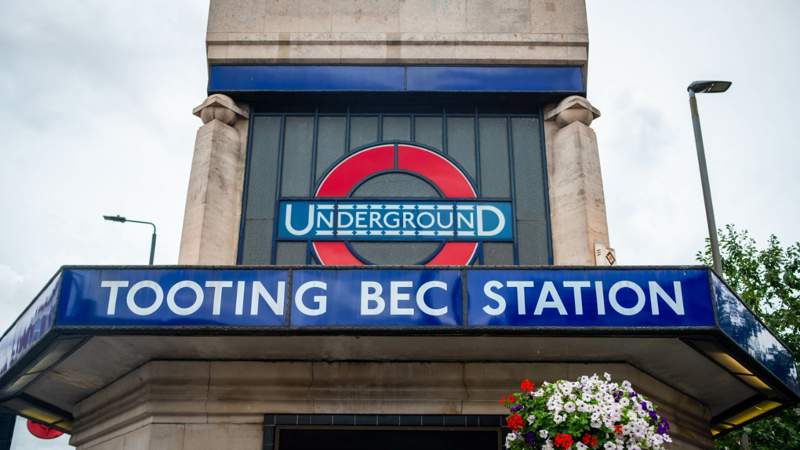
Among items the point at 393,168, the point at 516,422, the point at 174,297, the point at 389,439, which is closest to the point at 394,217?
the point at 393,168

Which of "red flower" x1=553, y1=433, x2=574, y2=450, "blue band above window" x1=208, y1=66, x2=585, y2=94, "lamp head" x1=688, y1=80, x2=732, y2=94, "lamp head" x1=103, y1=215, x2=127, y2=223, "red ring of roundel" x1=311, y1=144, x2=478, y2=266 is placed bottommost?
"red flower" x1=553, y1=433, x2=574, y2=450

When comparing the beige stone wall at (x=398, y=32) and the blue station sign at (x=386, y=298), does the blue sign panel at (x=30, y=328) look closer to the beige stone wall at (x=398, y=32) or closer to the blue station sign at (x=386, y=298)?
the blue station sign at (x=386, y=298)

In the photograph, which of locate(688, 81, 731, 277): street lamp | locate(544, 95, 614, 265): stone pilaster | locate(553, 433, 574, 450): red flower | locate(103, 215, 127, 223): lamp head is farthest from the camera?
locate(103, 215, 127, 223): lamp head

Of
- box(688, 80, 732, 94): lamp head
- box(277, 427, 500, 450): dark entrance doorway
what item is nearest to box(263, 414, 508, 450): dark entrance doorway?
box(277, 427, 500, 450): dark entrance doorway

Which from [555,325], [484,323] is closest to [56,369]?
[484,323]

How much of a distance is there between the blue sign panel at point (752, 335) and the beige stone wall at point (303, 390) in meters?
2.06

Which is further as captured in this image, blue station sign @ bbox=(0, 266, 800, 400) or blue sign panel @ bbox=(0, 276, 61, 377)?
blue sign panel @ bbox=(0, 276, 61, 377)

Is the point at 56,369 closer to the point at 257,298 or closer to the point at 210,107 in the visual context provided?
the point at 257,298

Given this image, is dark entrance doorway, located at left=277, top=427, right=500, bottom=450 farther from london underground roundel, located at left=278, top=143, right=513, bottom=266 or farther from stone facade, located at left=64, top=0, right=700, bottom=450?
london underground roundel, located at left=278, top=143, right=513, bottom=266

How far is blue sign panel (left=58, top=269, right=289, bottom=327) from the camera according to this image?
13.9m

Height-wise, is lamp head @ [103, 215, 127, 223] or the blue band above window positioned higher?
lamp head @ [103, 215, 127, 223]

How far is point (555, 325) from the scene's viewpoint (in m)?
13.9

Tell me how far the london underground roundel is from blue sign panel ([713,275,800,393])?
4.94 metres

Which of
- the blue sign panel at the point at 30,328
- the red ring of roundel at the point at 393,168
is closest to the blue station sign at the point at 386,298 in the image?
the blue sign panel at the point at 30,328
